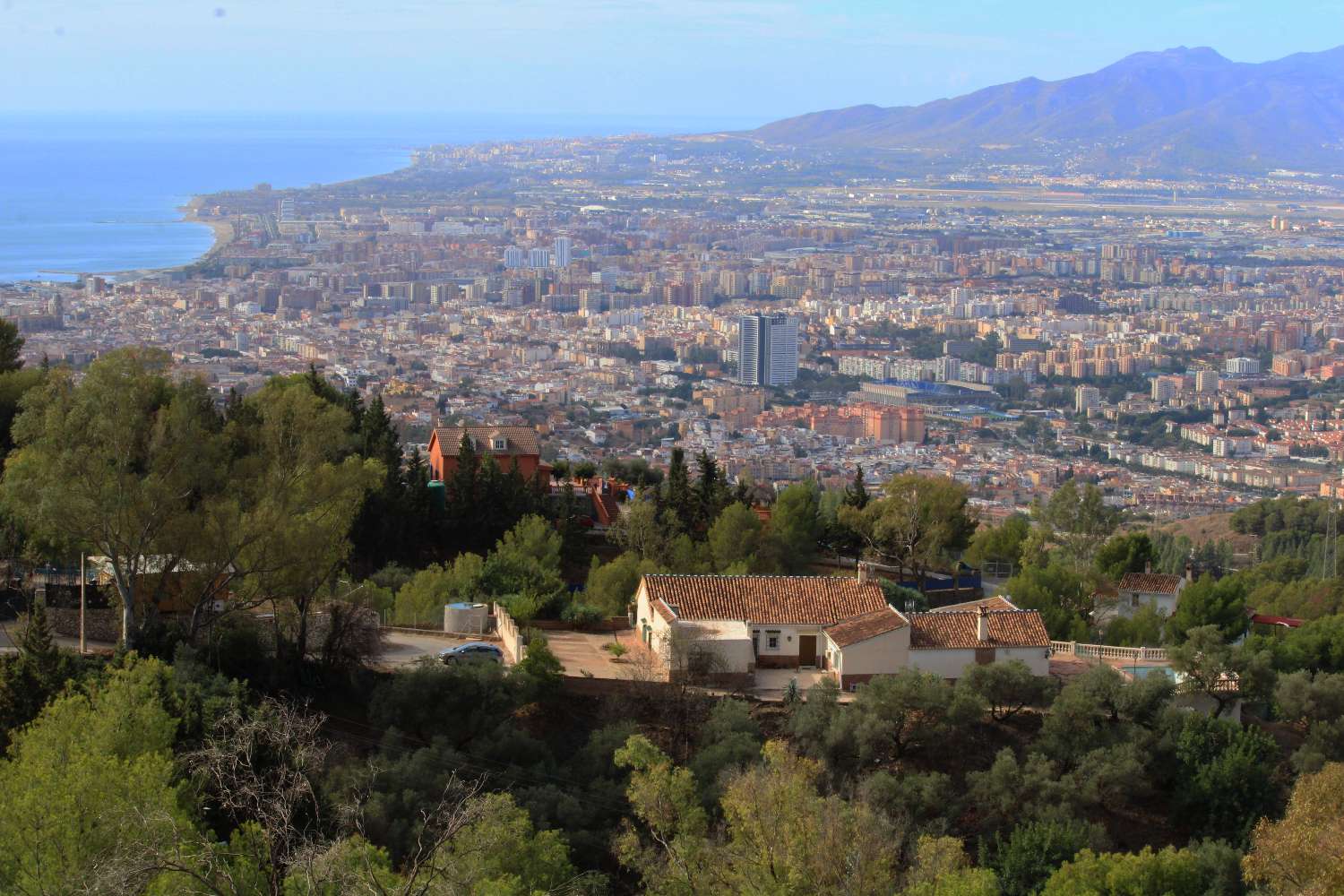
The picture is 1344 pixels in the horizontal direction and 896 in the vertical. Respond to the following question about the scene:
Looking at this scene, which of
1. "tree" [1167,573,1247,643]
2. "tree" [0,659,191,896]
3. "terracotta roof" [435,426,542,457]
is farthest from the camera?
"terracotta roof" [435,426,542,457]

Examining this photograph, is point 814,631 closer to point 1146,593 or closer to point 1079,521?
point 1146,593

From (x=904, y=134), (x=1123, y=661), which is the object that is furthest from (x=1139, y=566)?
(x=904, y=134)

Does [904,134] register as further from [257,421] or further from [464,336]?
[257,421]

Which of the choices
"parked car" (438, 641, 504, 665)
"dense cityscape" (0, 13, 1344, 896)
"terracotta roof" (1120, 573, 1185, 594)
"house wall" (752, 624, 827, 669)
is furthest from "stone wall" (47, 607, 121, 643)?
"terracotta roof" (1120, 573, 1185, 594)

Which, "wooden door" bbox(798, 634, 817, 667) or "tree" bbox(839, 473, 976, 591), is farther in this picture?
"tree" bbox(839, 473, 976, 591)

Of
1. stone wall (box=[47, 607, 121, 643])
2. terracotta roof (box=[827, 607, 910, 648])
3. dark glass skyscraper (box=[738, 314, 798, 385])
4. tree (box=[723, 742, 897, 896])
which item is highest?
stone wall (box=[47, 607, 121, 643])

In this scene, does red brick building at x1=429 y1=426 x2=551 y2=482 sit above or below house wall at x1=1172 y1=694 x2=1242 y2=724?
above

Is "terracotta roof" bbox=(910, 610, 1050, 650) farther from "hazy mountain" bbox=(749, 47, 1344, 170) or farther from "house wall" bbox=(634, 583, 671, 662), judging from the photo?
"hazy mountain" bbox=(749, 47, 1344, 170)

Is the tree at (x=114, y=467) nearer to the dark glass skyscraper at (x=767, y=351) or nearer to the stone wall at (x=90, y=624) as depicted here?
the stone wall at (x=90, y=624)
